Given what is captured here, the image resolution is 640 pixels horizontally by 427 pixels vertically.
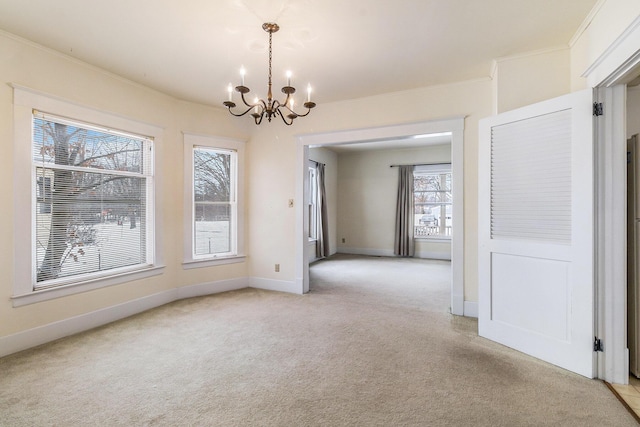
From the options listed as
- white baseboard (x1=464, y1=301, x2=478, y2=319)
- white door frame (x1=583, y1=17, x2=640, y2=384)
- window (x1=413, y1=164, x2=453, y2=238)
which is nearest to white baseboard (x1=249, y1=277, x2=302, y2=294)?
white baseboard (x1=464, y1=301, x2=478, y2=319)

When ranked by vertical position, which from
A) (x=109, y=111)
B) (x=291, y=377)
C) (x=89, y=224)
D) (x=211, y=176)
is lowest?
(x=291, y=377)

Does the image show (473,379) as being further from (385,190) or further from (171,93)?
(385,190)

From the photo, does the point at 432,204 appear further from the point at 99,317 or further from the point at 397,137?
the point at 99,317

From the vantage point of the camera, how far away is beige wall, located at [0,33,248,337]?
2.65 m

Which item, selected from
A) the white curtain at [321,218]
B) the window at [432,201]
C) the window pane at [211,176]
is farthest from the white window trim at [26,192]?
the window at [432,201]

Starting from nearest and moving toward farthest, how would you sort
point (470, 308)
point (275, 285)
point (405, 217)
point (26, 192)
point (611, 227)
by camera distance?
point (611, 227) < point (26, 192) < point (470, 308) < point (275, 285) < point (405, 217)

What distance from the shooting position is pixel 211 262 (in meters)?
4.51

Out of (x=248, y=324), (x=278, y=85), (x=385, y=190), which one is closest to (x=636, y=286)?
(x=248, y=324)

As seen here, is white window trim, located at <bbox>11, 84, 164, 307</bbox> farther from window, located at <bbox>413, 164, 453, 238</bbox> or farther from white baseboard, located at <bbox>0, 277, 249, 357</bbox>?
window, located at <bbox>413, 164, 453, 238</bbox>

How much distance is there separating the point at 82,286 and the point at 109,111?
189 centimetres

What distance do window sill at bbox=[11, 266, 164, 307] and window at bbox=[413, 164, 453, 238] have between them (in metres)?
6.28

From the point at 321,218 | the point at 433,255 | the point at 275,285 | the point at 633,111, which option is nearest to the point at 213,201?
the point at 275,285

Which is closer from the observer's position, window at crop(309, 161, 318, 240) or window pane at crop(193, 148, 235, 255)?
window pane at crop(193, 148, 235, 255)

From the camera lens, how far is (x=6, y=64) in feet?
8.64
